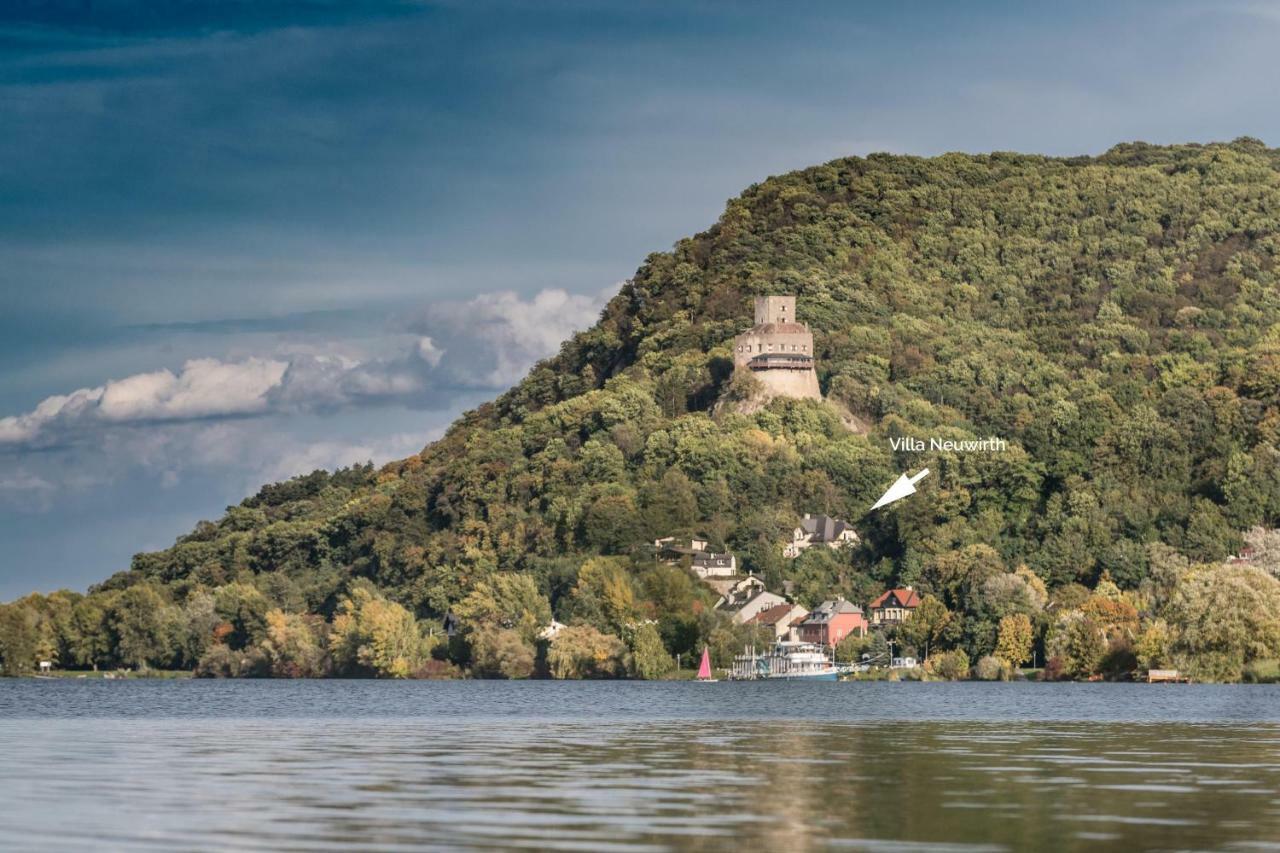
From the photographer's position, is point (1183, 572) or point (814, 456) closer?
point (1183, 572)

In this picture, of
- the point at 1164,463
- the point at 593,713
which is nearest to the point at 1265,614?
the point at 593,713

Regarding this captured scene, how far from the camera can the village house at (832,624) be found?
156500 millimetres

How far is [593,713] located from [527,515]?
114 m

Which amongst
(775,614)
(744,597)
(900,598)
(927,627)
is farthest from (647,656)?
(744,597)

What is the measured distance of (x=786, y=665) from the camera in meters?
144

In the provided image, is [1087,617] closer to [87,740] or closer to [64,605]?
[87,740]

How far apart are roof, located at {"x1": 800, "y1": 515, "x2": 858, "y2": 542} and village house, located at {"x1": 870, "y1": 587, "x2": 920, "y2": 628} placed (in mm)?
21156

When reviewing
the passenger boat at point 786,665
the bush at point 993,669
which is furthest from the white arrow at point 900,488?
the bush at point 993,669

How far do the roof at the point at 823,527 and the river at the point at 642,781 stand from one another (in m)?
112

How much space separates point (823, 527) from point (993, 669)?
5794 cm

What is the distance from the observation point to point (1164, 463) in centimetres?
17175

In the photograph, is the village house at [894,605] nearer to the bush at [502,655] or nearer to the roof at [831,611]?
the roof at [831,611]

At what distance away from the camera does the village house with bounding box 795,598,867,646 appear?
513ft

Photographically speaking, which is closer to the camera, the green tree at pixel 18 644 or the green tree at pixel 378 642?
the green tree at pixel 378 642
